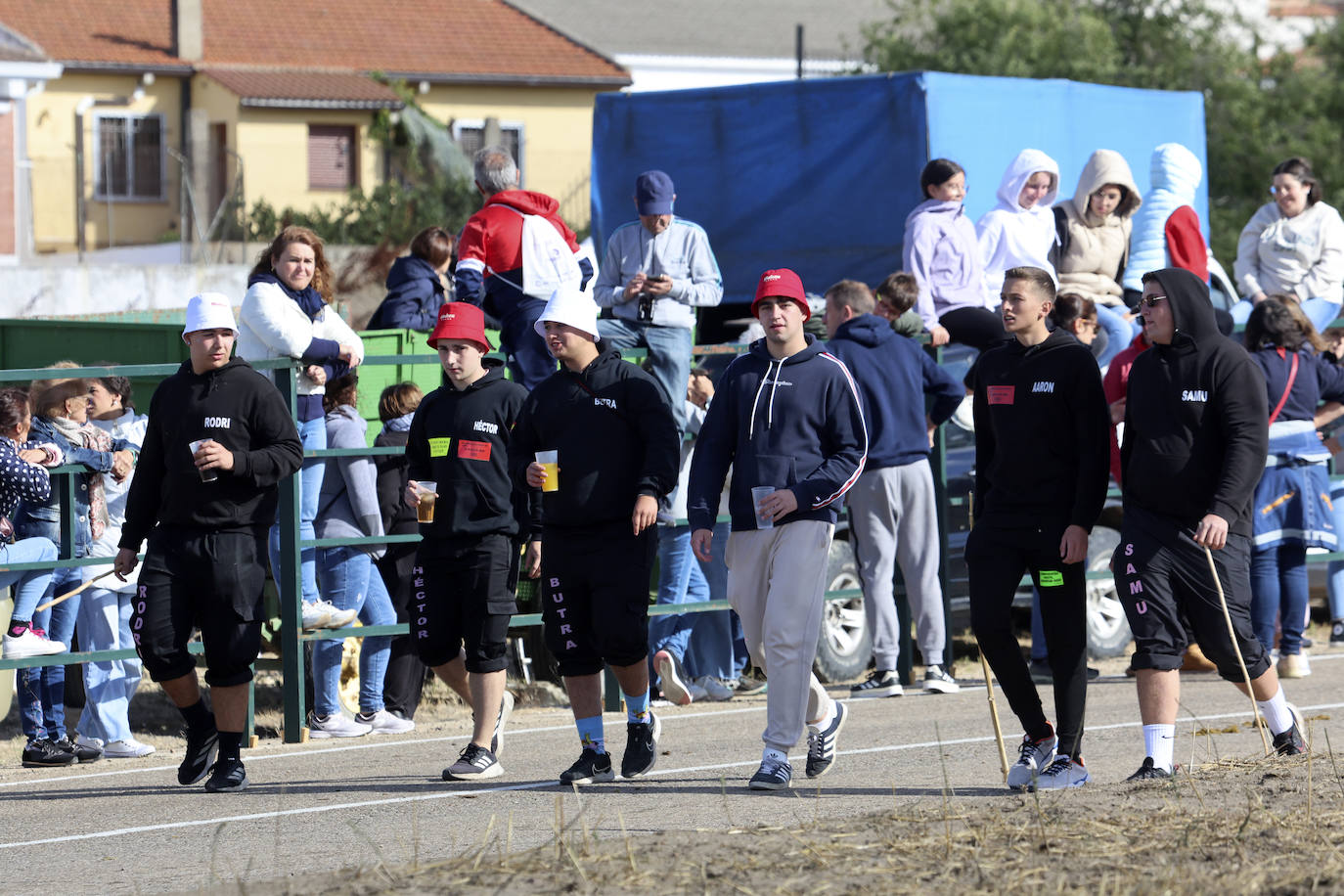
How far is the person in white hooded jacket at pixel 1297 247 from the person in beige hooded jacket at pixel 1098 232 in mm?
1052

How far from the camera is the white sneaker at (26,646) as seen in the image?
921 cm

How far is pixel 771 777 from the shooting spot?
7980 millimetres

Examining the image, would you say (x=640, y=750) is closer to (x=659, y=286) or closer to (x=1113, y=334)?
(x=659, y=286)

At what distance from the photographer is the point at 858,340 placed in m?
10.9

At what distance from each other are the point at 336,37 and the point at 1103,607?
36.9 meters

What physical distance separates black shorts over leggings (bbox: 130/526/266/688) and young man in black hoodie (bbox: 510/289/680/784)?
119 centimetres

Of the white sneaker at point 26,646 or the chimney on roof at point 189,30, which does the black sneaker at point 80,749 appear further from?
the chimney on roof at point 189,30

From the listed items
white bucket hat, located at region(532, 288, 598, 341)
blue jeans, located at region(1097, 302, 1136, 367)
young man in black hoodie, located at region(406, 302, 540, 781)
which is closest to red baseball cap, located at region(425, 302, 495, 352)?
young man in black hoodie, located at region(406, 302, 540, 781)

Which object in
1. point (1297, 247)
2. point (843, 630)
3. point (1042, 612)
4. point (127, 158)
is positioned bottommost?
point (843, 630)

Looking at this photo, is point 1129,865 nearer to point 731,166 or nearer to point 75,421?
point 75,421

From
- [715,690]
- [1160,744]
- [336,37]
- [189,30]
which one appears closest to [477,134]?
[336,37]

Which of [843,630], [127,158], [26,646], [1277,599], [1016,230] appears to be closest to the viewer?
[26,646]

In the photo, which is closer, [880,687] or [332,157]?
[880,687]

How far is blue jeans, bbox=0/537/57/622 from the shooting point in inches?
369
